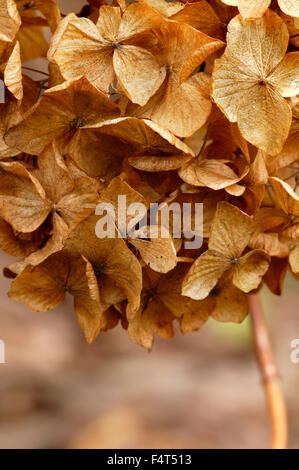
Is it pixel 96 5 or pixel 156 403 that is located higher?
pixel 96 5

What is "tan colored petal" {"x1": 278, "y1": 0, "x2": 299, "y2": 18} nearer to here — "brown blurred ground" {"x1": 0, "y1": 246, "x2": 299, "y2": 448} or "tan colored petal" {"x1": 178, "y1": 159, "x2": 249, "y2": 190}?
"tan colored petal" {"x1": 178, "y1": 159, "x2": 249, "y2": 190}

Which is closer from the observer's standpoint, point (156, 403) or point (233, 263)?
point (233, 263)

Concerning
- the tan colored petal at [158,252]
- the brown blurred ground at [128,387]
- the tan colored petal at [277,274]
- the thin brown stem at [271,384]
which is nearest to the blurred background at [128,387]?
the brown blurred ground at [128,387]

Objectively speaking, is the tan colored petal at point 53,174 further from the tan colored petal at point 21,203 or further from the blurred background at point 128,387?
the blurred background at point 128,387

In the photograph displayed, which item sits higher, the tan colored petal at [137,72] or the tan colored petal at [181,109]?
the tan colored petal at [137,72]

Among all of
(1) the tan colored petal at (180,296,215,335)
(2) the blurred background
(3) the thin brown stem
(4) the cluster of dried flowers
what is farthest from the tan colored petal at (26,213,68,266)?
(2) the blurred background
